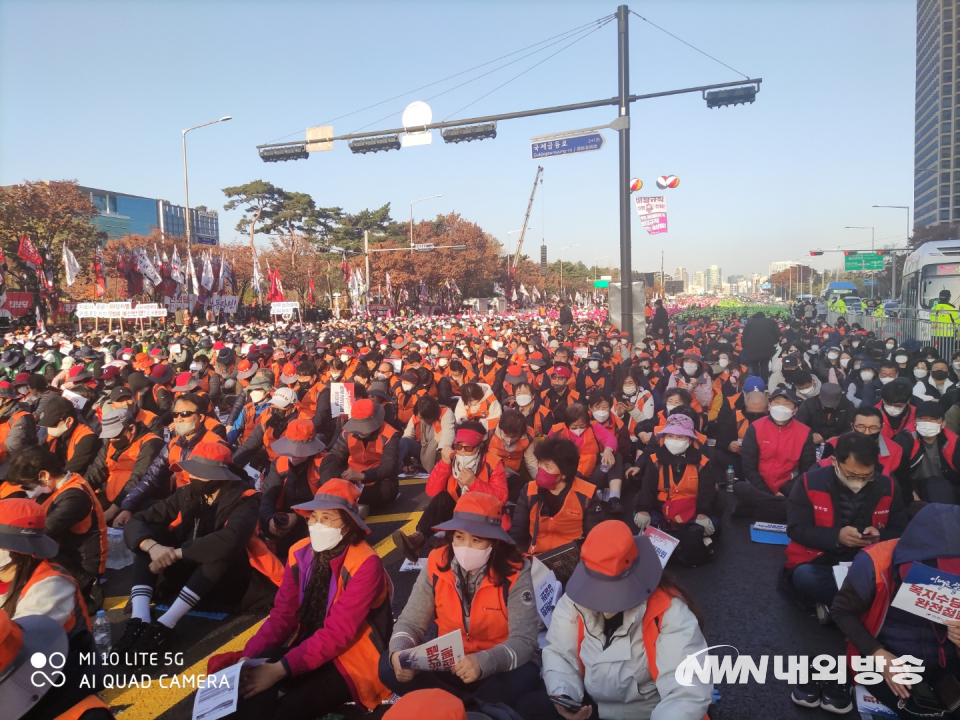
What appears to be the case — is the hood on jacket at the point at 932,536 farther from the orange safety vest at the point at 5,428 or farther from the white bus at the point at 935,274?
the white bus at the point at 935,274

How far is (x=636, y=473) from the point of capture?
6.95 meters

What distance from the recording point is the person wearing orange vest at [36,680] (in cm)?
248

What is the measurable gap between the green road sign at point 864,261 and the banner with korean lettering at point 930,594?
215 ft

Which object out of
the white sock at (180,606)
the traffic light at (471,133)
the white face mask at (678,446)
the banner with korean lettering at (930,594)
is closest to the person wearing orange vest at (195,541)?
the white sock at (180,606)

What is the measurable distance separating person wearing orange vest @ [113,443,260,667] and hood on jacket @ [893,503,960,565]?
13.9 ft

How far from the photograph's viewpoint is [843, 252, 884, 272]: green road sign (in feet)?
195

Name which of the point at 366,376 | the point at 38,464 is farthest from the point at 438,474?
the point at 366,376

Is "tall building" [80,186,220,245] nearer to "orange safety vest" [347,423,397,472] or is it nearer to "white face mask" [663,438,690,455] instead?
"orange safety vest" [347,423,397,472]

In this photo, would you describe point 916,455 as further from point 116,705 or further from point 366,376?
point 366,376

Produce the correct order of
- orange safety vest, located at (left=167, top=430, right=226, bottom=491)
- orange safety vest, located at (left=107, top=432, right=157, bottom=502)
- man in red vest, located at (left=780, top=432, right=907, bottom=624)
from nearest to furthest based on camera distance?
man in red vest, located at (left=780, top=432, right=907, bottom=624) < orange safety vest, located at (left=167, top=430, right=226, bottom=491) < orange safety vest, located at (left=107, top=432, right=157, bottom=502)

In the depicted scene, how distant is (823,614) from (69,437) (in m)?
7.05

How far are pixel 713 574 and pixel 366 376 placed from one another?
761 cm

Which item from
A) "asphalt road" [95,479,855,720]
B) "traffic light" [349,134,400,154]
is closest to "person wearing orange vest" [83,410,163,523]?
"asphalt road" [95,479,855,720]

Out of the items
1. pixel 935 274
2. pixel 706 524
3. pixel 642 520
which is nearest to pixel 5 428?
pixel 642 520
